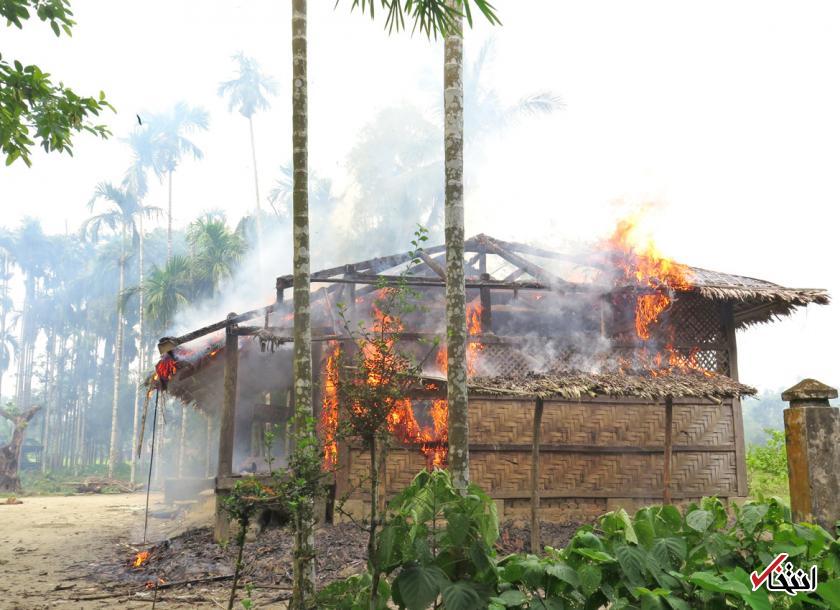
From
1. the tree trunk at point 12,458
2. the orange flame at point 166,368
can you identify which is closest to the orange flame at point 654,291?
the orange flame at point 166,368

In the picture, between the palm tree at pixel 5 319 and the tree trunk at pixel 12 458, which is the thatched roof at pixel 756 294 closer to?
the tree trunk at pixel 12 458

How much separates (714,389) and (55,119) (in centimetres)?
975

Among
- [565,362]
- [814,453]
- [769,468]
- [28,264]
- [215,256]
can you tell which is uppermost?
[28,264]

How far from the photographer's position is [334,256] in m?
36.2

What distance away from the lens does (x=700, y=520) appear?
3.59m

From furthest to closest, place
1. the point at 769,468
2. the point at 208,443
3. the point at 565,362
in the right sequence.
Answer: the point at 208,443
the point at 769,468
the point at 565,362

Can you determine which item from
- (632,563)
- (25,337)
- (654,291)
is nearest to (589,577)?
(632,563)

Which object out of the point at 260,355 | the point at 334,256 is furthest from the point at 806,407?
the point at 334,256

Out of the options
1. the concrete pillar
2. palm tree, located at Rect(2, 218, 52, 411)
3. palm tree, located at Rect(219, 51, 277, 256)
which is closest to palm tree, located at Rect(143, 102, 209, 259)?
palm tree, located at Rect(219, 51, 277, 256)

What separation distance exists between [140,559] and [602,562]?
971 centimetres

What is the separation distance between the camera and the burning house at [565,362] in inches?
463

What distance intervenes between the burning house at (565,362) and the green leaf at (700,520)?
25.0ft

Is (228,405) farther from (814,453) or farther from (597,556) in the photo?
(597,556)

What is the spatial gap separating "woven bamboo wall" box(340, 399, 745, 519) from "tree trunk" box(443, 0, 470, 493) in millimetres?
4317
